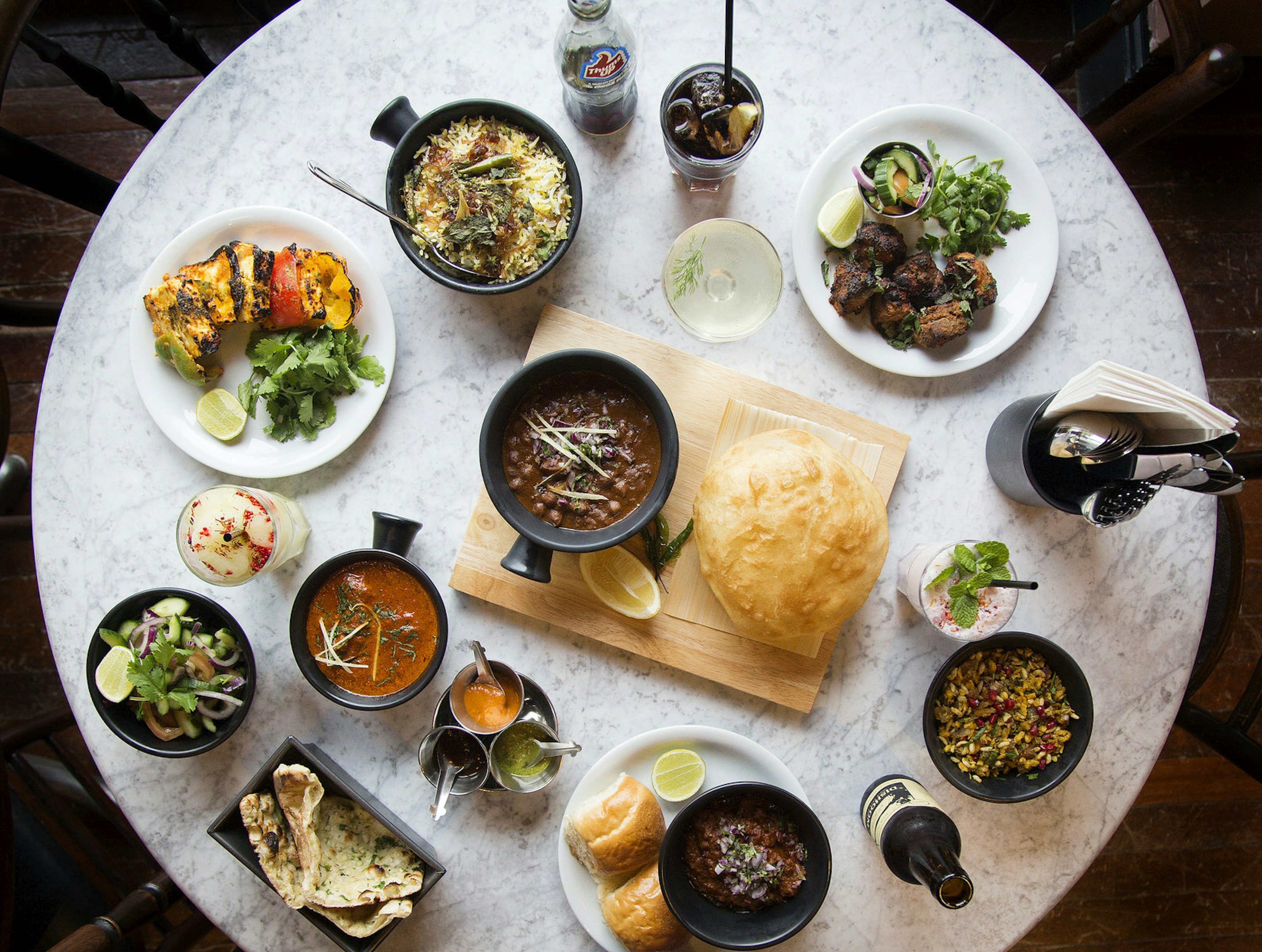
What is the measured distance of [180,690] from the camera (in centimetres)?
248

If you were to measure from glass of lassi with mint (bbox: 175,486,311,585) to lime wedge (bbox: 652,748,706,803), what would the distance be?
1445 mm

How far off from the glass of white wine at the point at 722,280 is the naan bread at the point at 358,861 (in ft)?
6.35

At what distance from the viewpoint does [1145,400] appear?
228cm

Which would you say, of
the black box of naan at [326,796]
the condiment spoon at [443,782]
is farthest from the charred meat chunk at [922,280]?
the black box of naan at [326,796]

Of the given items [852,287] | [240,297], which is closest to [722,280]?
[852,287]

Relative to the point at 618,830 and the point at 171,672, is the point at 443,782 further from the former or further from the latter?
the point at 171,672

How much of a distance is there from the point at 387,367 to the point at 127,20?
266 centimetres

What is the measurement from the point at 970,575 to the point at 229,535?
2.34 m

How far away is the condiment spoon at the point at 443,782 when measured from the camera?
2482mm

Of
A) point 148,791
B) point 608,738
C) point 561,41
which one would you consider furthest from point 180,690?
point 561,41

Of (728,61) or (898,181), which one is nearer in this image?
(728,61)

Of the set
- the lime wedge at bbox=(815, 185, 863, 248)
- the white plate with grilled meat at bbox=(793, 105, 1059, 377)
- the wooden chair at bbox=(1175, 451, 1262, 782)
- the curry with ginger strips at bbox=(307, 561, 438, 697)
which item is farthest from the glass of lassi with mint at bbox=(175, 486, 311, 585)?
the wooden chair at bbox=(1175, 451, 1262, 782)

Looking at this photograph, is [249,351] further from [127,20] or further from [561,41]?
[127,20]

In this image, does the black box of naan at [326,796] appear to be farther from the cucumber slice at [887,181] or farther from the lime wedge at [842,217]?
the cucumber slice at [887,181]
